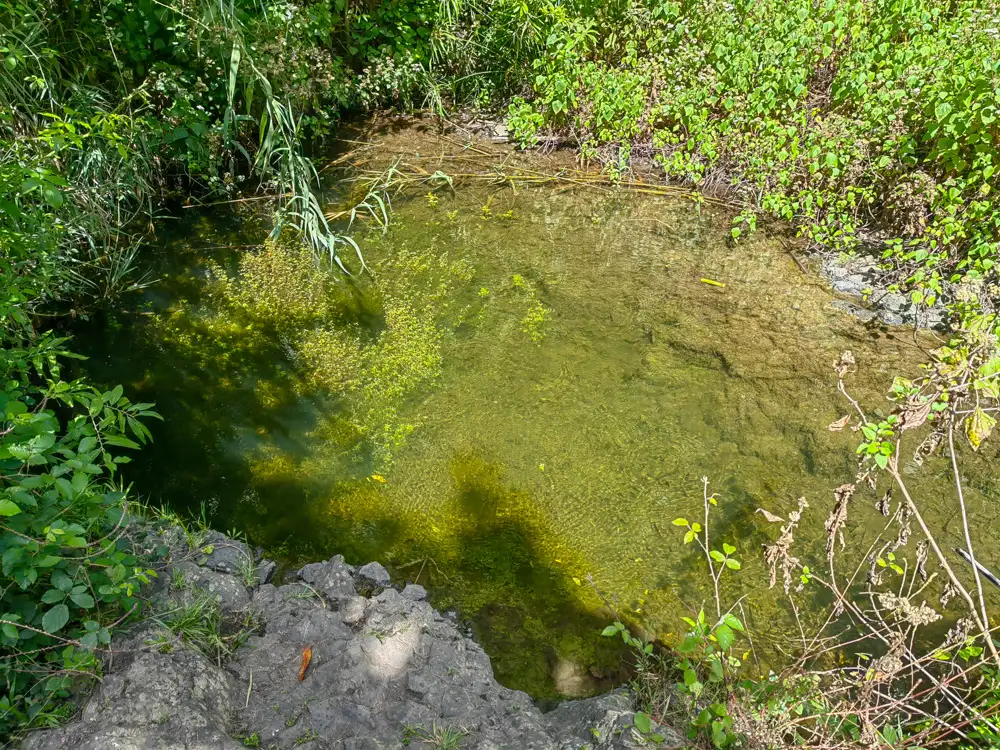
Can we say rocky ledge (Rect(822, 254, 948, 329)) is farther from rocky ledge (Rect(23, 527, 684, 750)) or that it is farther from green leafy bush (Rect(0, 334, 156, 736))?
green leafy bush (Rect(0, 334, 156, 736))

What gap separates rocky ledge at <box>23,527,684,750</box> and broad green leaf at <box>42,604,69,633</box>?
0.79 ft

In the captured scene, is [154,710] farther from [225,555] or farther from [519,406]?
[519,406]

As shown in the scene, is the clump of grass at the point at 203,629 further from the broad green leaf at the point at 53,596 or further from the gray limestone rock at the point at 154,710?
the broad green leaf at the point at 53,596

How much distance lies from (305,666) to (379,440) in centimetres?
120

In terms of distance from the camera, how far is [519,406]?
126 inches

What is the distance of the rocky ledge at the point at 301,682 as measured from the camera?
1681 millimetres

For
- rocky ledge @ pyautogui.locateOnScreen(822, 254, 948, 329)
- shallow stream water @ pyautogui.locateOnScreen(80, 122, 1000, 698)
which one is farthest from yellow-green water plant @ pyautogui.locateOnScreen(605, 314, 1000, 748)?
Result: rocky ledge @ pyautogui.locateOnScreen(822, 254, 948, 329)

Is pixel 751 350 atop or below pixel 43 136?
below

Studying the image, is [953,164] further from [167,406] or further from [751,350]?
[167,406]

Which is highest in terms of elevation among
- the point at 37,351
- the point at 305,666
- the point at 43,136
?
the point at 43,136

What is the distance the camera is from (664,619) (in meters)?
2.37

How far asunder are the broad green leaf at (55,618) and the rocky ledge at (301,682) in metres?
0.24

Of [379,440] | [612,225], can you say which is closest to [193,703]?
[379,440]

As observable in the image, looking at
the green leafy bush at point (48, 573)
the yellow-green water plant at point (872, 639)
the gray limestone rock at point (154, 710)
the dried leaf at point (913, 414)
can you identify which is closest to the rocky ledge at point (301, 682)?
the gray limestone rock at point (154, 710)
